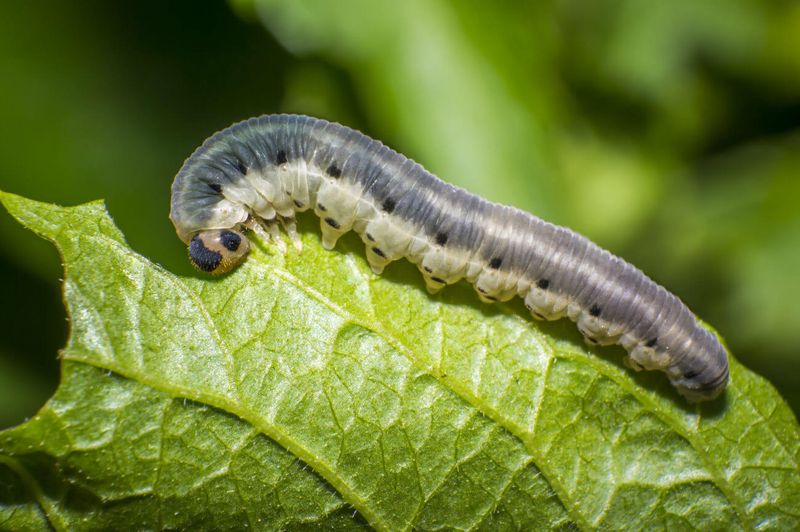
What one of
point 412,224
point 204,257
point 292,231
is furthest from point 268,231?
point 412,224

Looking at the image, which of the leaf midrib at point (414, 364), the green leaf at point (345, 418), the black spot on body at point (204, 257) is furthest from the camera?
the black spot on body at point (204, 257)

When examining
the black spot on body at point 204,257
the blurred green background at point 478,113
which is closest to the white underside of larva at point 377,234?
the black spot on body at point 204,257

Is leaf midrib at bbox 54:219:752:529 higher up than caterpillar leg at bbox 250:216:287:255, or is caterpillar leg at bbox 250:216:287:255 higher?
caterpillar leg at bbox 250:216:287:255

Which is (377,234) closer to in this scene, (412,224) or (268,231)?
(412,224)

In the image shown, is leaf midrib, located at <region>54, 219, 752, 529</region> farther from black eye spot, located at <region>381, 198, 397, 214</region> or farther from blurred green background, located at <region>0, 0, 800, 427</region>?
blurred green background, located at <region>0, 0, 800, 427</region>

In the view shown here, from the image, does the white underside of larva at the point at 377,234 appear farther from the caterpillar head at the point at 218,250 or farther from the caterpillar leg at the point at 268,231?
the caterpillar head at the point at 218,250

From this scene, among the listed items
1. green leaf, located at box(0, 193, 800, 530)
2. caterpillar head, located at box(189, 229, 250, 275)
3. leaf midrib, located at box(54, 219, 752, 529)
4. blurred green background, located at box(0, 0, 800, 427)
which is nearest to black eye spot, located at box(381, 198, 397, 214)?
green leaf, located at box(0, 193, 800, 530)
